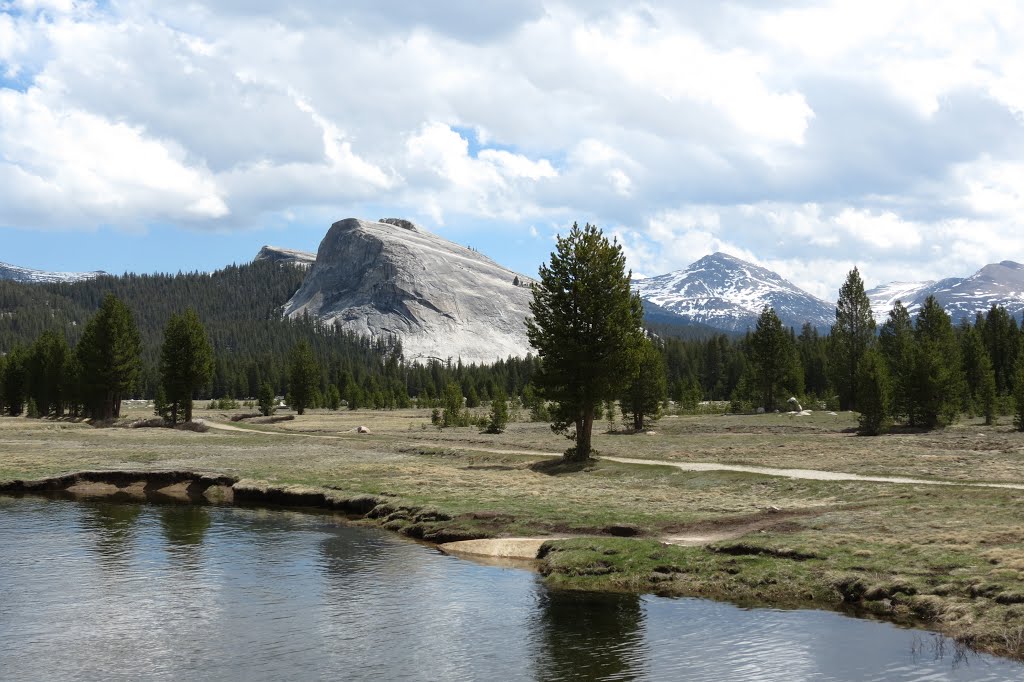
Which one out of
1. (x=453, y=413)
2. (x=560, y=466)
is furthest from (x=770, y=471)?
(x=453, y=413)

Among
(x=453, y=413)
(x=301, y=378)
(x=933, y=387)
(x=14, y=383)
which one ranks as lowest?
(x=453, y=413)

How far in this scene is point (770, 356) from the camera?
115375 millimetres

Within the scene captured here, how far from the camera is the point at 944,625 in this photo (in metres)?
20.2

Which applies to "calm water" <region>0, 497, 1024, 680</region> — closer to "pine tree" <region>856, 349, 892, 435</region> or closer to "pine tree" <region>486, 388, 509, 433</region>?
"pine tree" <region>486, 388, 509, 433</region>

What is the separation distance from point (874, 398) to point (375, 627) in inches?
2633

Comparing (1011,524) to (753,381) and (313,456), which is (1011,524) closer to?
(313,456)

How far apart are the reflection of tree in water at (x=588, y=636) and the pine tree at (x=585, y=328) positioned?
29.2m

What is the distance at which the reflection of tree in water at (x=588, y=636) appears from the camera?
1819cm

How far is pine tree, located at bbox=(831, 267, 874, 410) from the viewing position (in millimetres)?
114938

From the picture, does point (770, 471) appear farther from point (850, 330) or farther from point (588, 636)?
point (850, 330)

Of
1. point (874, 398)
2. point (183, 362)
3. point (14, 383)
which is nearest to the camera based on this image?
point (874, 398)

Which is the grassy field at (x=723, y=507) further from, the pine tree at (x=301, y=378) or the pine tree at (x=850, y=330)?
the pine tree at (x=301, y=378)

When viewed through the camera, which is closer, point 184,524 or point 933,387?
point 184,524

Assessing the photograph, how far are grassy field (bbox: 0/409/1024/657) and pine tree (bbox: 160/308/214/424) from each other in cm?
2280
